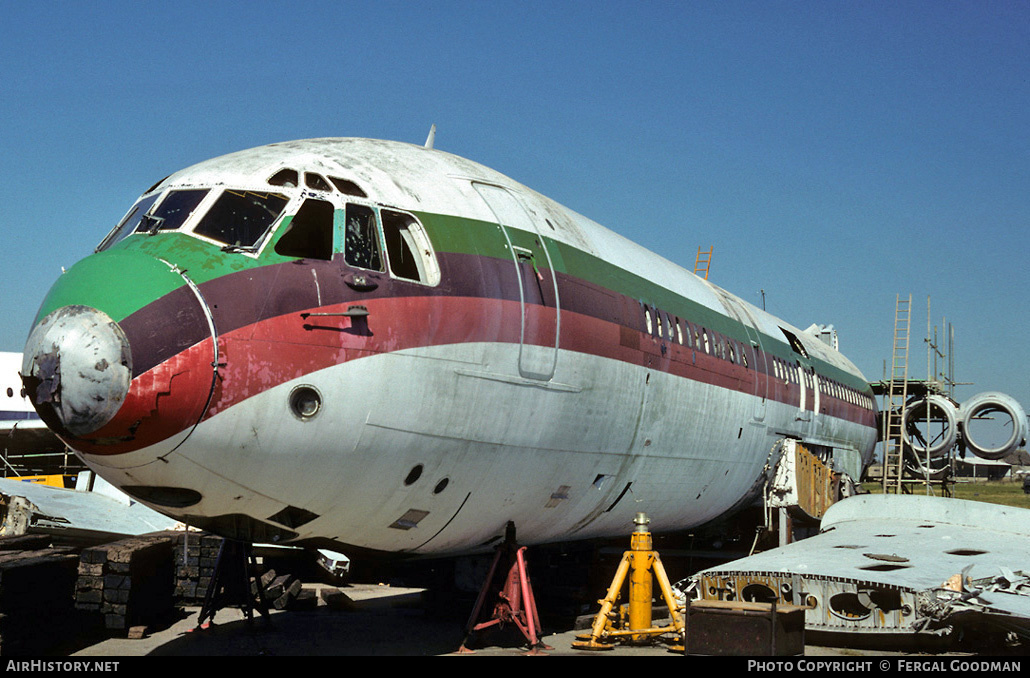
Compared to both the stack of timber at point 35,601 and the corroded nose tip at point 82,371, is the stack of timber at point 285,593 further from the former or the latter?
the corroded nose tip at point 82,371

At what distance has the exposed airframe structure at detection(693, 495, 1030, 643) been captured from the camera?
9922mm

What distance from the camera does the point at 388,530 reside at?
832cm

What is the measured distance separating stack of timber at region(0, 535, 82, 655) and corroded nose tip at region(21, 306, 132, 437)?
186 inches

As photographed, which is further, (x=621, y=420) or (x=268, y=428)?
(x=621, y=420)

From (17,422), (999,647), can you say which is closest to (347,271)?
(999,647)

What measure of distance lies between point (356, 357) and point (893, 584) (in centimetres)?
664

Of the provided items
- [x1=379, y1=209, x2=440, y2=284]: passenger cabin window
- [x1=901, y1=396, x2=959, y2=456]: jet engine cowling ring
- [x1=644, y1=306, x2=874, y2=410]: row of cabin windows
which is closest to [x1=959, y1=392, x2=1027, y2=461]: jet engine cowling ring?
[x1=901, y1=396, x2=959, y2=456]: jet engine cowling ring

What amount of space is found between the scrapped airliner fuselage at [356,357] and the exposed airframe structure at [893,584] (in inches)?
74.4

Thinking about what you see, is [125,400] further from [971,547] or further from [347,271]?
[971,547]

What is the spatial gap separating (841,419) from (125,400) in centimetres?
1861

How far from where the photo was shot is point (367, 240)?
26.0 feet

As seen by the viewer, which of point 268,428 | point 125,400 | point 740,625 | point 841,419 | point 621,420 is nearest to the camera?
point 125,400

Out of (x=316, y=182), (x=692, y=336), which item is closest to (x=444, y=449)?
(x=316, y=182)

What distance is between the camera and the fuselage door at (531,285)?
890cm
